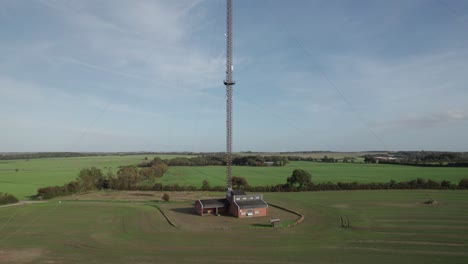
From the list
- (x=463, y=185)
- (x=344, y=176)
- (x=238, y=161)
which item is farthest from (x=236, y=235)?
(x=238, y=161)

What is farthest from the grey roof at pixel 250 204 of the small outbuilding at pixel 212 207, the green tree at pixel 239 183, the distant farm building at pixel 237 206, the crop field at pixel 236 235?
the green tree at pixel 239 183

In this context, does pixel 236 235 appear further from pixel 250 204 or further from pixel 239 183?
pixel 239 183

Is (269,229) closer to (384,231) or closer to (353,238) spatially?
(353,238)

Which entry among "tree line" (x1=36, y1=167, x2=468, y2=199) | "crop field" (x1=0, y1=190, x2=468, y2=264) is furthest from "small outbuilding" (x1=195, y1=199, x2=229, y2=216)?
"tree line" (x1=36, y1=167, x2=468, y2=199)

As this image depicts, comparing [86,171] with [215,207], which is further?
[86,171]

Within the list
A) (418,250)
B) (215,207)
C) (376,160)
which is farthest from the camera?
(376,160)

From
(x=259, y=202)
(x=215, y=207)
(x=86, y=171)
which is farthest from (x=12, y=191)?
(x=259, y=202)

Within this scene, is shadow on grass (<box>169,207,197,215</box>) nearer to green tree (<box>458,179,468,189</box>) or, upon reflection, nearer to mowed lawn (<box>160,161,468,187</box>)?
mowed lawn (<box>160,161,468,187</box>)

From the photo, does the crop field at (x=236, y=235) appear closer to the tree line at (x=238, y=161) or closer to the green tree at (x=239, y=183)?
the green tree at (x=239, y=183)
